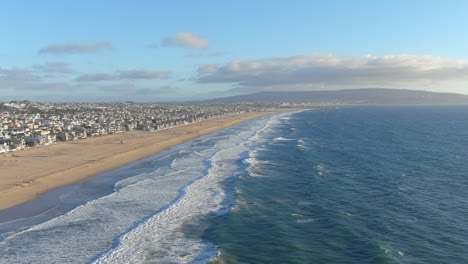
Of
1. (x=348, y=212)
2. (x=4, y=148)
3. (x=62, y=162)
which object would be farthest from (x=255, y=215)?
(x=4, y=148)

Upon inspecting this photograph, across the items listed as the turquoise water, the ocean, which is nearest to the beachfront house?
the ocean

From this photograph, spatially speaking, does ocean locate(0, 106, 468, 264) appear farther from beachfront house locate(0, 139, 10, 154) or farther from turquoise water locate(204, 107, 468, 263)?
beachfront house locate(0, 139, 10, 154)

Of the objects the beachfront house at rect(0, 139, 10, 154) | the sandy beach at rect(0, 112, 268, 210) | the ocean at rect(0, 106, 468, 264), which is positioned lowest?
the ocean at rect(0, 106, 468, 264)

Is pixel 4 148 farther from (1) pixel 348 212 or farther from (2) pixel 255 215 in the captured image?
(1) pixel 348 212

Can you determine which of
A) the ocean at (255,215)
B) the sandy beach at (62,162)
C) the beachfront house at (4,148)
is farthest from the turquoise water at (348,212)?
the beachfront house at (4,148)

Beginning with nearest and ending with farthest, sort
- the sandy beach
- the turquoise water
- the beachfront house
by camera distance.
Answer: the turquoise water, the sandy beach, the beachfront house

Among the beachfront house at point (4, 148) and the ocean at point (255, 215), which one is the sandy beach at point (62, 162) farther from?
the ocean at point (255, 215)

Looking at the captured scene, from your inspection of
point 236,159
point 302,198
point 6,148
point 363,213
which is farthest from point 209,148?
point 363,213
